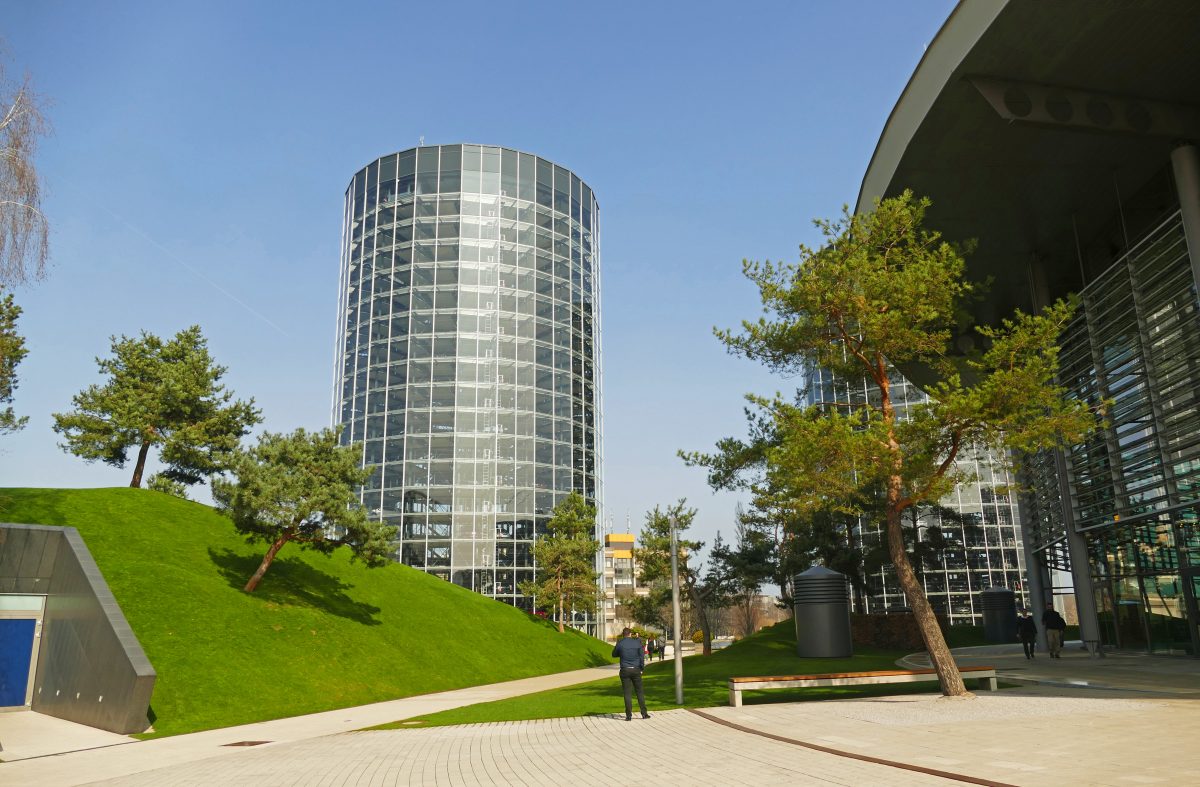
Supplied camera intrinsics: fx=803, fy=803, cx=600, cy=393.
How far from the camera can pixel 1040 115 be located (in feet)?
59.0

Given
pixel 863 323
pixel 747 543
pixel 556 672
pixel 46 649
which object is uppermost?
pixel 863 323

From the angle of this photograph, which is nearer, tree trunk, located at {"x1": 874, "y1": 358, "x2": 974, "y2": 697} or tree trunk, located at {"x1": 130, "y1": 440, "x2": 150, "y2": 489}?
tree trunk, located at {"x1": 874, "y1": 358, "x2": 974, "y2": 697}

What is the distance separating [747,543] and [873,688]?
26.1 meters

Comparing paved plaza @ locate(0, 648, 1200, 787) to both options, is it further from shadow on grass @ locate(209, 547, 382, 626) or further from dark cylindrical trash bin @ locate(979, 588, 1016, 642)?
dark cylindrical trash bin @ locate(979, 588, 1016, 642)

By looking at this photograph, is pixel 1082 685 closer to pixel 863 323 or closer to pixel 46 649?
pixel 863 323

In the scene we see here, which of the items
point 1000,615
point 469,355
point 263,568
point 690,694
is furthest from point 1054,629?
point 469,355

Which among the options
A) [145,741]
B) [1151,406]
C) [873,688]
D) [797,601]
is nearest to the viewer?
[145,741]

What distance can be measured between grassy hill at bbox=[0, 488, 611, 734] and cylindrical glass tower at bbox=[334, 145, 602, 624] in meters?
18.8

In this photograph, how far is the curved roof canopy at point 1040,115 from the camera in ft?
52.6

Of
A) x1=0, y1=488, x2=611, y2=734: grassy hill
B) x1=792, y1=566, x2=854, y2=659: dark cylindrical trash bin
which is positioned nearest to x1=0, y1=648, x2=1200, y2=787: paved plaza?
x1=0, y1=488, x2=611, y2=734: grassy hill

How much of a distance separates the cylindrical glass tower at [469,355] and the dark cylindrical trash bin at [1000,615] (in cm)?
2859

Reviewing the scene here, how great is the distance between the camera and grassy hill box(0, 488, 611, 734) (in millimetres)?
20531

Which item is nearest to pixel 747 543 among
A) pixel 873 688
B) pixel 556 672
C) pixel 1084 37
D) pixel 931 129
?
pixel 556 672

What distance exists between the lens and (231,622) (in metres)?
23.4
